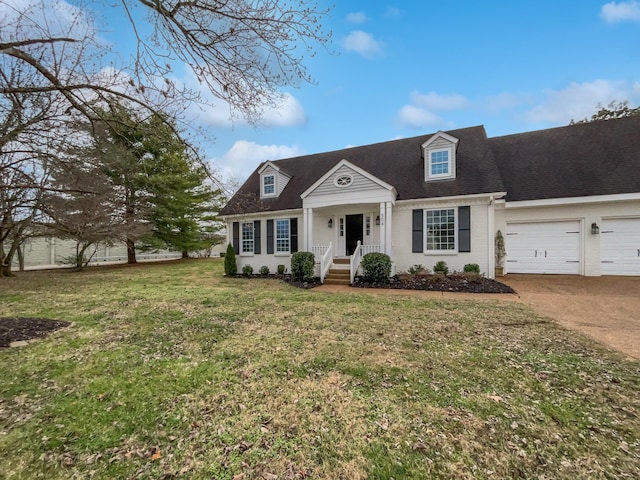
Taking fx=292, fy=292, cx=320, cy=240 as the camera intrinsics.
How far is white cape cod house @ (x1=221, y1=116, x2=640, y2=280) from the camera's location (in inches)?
412

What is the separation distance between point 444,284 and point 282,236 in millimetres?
7320

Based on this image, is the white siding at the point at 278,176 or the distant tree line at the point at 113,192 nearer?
the distant tree line at the point at 113,192

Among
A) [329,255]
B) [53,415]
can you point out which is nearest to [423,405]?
[53,415]

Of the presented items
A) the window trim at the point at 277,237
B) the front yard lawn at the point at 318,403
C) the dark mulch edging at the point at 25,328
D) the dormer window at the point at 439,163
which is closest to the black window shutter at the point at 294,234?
the window trim at the point at 277,237

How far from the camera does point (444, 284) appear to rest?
32.1 feet

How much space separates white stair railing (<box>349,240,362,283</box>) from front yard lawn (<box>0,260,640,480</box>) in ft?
17.4

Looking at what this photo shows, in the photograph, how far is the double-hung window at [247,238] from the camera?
14.5 m

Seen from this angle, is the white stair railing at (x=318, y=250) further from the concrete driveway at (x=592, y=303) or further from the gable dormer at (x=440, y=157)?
the concrete driveway at (x=592, y=303)

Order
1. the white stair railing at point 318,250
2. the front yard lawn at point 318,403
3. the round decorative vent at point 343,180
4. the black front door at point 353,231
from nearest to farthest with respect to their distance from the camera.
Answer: the front yard lawn at point 318,403 < the round decorative vent at point 343,180 < the white stair railing at point 318,250 < the black front door at point 353,231

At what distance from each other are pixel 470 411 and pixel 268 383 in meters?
2.09

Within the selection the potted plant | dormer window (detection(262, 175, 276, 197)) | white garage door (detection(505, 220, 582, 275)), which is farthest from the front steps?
white garage door (detection(505, 220, 582, 275))

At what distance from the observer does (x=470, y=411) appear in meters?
2.76

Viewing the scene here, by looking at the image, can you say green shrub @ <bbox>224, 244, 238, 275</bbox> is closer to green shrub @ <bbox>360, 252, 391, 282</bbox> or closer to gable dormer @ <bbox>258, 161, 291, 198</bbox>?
gable dormer @ <bbox>258, 161, 291, 198</bbox>

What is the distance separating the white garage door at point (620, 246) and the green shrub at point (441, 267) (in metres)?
5.52
